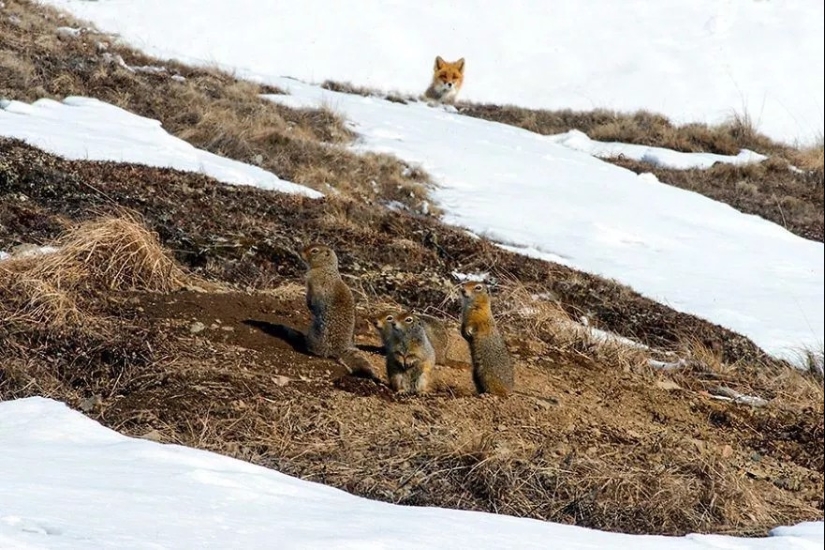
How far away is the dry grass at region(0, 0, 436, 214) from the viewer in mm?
13711

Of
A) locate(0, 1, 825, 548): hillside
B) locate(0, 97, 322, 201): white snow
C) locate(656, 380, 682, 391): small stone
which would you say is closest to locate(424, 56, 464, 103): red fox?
locate(0, 1, 825, 548): hillside

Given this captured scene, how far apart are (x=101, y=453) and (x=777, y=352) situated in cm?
837

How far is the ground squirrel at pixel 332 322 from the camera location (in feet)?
20.9

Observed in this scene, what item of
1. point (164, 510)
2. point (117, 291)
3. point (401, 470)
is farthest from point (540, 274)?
point (164, 510)

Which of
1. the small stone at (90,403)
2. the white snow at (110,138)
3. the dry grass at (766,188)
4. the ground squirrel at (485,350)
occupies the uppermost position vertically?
the dry grass at (766,188)

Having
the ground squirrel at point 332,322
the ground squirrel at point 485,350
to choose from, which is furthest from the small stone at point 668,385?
the ground squirrel at point 332,322

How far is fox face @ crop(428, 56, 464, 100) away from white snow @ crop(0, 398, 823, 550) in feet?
68.2

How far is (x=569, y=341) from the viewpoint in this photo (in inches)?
331

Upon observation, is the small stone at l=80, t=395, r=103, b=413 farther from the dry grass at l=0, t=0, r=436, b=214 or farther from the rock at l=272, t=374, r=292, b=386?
the dry grass at l=0, t=0, r=436, b=214

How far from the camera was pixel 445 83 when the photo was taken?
25250mm

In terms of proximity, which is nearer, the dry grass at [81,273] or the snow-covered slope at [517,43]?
the dry grass at [81,273]

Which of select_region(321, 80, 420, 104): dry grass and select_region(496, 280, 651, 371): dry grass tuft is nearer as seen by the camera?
select_region(496, 280, 651, 371): dry grass tuft

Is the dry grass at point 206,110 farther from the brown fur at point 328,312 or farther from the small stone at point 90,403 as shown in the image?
the small stone at point 90,403

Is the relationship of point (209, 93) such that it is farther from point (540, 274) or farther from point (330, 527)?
→ point (330, 527)
